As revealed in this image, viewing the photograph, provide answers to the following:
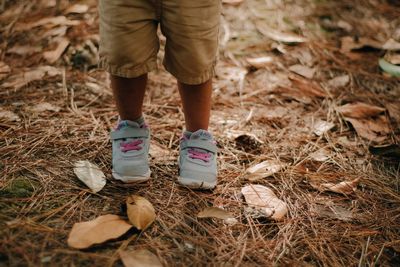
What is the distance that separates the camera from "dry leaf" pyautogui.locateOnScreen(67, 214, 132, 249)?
2.75 ft

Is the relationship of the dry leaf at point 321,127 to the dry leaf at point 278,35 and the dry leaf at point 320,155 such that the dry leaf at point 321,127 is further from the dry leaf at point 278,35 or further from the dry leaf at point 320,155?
the dry leaf at point 278,35

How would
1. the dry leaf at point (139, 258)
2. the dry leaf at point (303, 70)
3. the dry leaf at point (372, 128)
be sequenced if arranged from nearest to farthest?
the dry leaf at point (139, 258), the dry leaf at point (372, 128), the dry leaf at point (303, 70)

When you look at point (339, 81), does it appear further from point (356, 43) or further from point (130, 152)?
point (130, 152)

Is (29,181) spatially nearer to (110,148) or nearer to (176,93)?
(110,148)

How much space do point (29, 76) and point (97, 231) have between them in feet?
3.21

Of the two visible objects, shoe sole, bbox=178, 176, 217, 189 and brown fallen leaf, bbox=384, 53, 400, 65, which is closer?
shoe sole, bbox=178, 176, 217, 189

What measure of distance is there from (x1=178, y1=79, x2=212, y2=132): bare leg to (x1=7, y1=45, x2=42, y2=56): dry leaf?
97 cm

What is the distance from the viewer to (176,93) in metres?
1.65

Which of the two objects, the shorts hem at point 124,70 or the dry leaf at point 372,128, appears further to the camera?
the dry leaf at point 372,128

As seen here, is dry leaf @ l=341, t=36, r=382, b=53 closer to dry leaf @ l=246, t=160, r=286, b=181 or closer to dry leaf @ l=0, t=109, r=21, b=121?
dry leaf @ l=246, t=160, r=286, b=181

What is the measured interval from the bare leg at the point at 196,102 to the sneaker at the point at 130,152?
0.51 feet

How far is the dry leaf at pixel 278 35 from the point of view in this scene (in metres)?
2.06

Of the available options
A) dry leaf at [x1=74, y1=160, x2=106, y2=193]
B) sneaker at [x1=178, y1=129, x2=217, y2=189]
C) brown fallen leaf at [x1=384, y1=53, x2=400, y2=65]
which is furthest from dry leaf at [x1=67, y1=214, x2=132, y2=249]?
brown fallen leaf at [x1=384, y1=53, x2=400, y2=65]

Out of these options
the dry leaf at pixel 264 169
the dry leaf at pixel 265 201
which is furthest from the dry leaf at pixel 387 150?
the dry leaf at pixel 265 201
